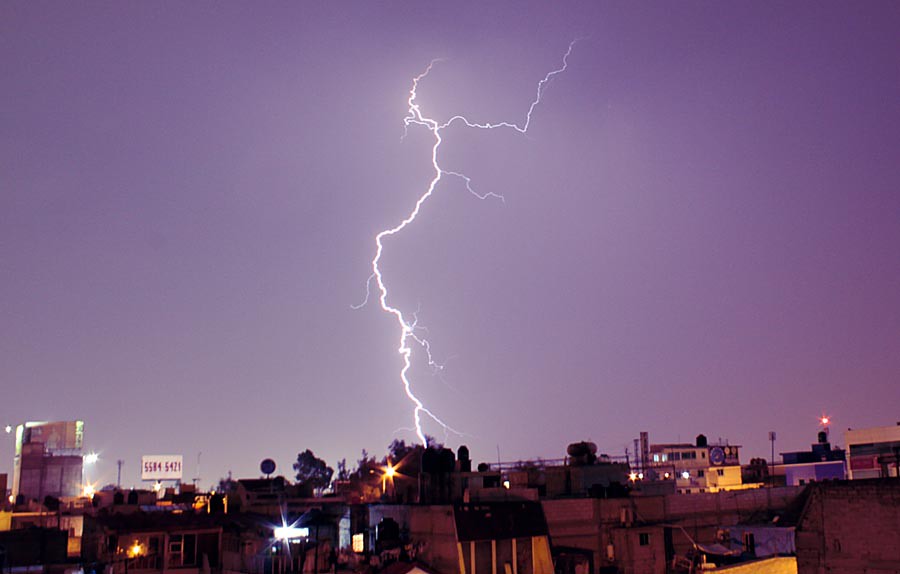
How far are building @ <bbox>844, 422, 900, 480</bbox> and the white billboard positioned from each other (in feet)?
201

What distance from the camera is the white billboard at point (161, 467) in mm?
81938

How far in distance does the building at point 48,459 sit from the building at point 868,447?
68.6 meters

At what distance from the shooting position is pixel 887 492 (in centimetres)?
2175

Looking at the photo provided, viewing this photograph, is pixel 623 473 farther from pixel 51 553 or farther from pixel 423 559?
pixel 51 553

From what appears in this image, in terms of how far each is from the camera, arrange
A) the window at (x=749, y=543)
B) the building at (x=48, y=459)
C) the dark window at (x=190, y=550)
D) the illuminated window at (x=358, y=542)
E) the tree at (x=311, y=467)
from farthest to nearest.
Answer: the tree at (x=311, y=467), the building at (x=48, y=459), the illuminated window at (x=358, y=542), the dark window at (x=190, y=550), the window at (x=749, y=543)

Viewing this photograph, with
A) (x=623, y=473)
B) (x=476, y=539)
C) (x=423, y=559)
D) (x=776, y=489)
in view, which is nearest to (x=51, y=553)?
(x=423, y=559)

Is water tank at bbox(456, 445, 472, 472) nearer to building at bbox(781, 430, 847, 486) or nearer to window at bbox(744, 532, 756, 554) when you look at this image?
window at bbox(744, 532, 756, 554)

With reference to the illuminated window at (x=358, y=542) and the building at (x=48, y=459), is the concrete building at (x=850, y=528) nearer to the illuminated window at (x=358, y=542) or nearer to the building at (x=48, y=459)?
the illuminated window at (x=358, y=542)

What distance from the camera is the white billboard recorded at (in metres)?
81.9

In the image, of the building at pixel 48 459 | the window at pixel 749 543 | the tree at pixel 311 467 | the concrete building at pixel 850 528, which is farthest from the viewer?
the tree at pixel 311 467

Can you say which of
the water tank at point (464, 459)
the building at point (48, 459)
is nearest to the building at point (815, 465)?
the water tank at point (464, 459)

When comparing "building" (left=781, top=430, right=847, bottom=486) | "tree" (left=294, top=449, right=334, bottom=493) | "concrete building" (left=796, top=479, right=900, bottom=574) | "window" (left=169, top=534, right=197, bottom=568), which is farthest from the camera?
"tree" (left=294, top=449, right=334, bottom=493)

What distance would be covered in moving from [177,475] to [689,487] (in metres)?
49.6

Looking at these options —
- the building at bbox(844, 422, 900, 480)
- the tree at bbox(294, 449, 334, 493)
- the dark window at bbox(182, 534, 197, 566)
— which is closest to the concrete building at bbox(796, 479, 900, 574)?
the dark window at bbox(182, 534, 197, 566)
